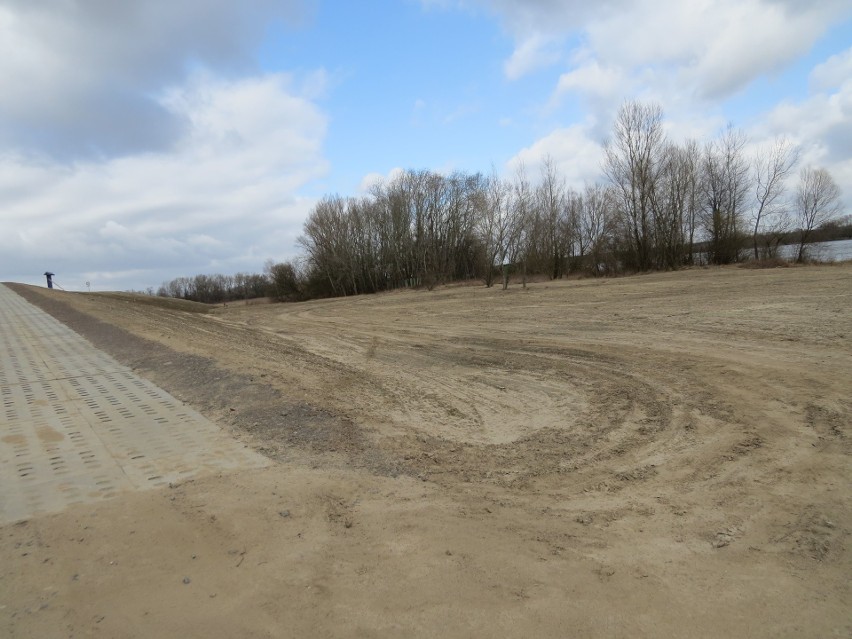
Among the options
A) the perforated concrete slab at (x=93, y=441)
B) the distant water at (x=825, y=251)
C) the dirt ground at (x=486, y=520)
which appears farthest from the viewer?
the distant water at (x=825, y=251)

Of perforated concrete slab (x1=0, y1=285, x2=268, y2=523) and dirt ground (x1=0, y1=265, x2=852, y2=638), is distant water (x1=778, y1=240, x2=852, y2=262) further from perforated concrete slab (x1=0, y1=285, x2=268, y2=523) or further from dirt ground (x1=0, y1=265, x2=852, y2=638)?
perforated concrete slab (x1=0, y1=285, x2=268, y2=523)

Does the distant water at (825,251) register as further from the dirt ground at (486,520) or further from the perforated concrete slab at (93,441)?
the perforated concrete slab at (93,441)

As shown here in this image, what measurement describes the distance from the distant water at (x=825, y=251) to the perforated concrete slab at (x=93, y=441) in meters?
38.9

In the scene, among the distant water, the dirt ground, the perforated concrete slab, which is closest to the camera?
the dirt ground

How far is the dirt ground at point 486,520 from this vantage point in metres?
2.82

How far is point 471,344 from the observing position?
12906 millimetres

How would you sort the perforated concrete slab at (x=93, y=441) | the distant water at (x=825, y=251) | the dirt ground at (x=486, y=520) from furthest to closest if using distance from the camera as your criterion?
the distant water at (x=825, y=251), the perforated concrete slab at (x=93, y=441), the dirt ground at (x=486, y=520)

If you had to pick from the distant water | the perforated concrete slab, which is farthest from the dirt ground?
Answer: the distant water

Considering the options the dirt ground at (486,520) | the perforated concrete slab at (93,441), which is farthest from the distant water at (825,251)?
the perforated concrete slab at (93,441)

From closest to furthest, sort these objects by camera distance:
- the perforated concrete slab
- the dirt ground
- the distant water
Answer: the dirt ground → the perforated concrete slab → the distant water

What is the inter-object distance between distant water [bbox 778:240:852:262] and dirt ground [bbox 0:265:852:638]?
32.8 meters

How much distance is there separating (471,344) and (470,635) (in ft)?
34.0

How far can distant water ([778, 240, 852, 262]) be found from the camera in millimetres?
34094

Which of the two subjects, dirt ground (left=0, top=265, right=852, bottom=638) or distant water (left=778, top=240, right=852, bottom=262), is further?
distant water (left=778, top=240, right=852, bottom=262)
